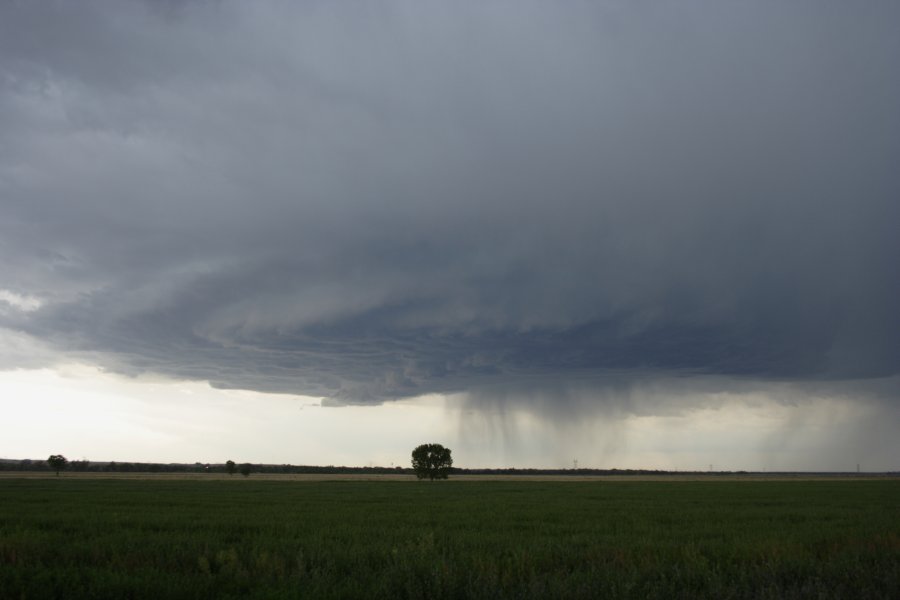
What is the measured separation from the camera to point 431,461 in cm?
13888

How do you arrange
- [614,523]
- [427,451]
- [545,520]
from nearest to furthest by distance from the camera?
[614,523] → [545,520] → [427,451]

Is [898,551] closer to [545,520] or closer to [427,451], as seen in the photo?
[545,520]

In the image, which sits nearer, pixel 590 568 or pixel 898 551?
pixel 590 568

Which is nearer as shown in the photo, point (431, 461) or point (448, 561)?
point (448, 561)

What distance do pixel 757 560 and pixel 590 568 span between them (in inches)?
205

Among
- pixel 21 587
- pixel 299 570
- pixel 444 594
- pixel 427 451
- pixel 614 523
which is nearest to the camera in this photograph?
pixel 21 587

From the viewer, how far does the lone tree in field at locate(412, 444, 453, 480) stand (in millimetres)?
138500

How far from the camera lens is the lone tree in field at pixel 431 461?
138500 millimetres

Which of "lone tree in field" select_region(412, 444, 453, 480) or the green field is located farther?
"lone tree in field" select_region(412, 444, 453, 480)

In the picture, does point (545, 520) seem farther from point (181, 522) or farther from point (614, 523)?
point (181, 522)

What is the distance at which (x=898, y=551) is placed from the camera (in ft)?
55.5

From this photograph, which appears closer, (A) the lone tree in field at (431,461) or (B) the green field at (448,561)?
(B) the green field at (448,561)

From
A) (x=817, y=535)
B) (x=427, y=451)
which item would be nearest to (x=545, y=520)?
(x=817, y=535)

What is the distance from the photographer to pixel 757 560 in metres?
16.7
